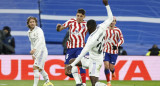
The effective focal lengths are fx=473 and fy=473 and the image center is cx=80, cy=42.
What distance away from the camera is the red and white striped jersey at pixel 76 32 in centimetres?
1159

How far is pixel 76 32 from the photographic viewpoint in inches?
459

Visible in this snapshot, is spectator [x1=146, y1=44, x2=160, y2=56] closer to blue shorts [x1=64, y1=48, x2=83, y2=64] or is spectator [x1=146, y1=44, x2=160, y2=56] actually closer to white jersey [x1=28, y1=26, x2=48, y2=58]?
blue shorts [x1=64, y1=48, x2=83, y2=64]

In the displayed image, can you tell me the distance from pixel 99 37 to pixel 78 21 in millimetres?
2289

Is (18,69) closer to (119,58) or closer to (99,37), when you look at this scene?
(119,58)

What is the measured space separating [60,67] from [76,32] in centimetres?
541

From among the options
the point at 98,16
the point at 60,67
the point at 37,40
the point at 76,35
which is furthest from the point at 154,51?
the point at 37,40

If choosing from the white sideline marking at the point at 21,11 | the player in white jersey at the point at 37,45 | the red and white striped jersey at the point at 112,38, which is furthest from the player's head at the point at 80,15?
the white sideline marking at the point at 21,11

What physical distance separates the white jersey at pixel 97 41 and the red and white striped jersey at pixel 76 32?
6.64ft

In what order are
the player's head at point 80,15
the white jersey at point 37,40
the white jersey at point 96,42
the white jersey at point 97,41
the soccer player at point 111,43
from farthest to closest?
the soccer player at point 111,43 < the white jersey at point 37,40 < the player's head at point 80,15 < the white jersey at point 96,42 < the white jersey at point 97,41

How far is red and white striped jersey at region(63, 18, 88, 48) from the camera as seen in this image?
11586 mm

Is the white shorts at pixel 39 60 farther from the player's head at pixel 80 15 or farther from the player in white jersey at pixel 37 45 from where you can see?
the player's head at pixel 80 15

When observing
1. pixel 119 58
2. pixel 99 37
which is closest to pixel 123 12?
pixel 119 58

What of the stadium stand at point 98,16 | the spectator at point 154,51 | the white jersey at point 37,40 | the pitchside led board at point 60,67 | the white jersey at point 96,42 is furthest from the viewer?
the stadium stand at point 98,16

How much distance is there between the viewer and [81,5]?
19.4 metres
